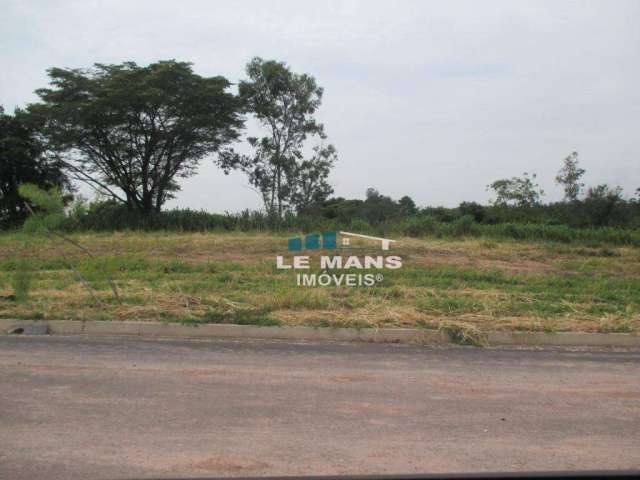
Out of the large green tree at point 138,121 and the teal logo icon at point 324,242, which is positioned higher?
the large green tree at point 138,121

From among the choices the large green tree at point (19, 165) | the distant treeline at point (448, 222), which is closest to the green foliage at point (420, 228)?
the distant treeline at point (448, 222)

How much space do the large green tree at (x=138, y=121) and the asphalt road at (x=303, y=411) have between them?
64.3 ft

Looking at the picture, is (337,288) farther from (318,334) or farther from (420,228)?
(420,228)

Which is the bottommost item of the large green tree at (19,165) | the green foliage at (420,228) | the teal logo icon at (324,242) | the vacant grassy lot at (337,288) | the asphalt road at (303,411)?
the asphalt road at (303,411)

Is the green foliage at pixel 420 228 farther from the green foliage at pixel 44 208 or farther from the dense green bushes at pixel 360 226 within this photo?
the green foliage at pixel 44 208

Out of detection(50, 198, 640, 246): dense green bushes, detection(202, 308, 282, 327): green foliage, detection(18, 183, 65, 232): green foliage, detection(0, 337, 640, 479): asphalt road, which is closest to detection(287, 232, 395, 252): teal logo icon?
detection(50, 198, 640, 246): dense green bushes

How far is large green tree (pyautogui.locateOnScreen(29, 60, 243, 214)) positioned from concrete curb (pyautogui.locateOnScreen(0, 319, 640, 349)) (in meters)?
18.0

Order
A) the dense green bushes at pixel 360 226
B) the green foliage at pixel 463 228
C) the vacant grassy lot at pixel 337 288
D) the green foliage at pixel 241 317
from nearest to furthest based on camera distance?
the green foliage at pixel 241 317, the vacant grassy lot at pixel 337 288, the dense green bushes at pixel 360 226, the green foliage at pixel 463 228

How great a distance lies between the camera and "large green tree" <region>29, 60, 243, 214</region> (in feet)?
84.0

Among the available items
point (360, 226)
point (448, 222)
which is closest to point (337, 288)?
point (360, 226)

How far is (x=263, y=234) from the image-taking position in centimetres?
2000

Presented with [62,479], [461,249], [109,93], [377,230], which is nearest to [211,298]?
[62,479]

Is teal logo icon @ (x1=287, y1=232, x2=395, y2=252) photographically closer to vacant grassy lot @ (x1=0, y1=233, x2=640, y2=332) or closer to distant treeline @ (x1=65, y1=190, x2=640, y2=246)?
vacant grassy lot @ (x1=0, y1=233, x2=640, y2=332)

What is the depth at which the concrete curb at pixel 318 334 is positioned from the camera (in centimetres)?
877
